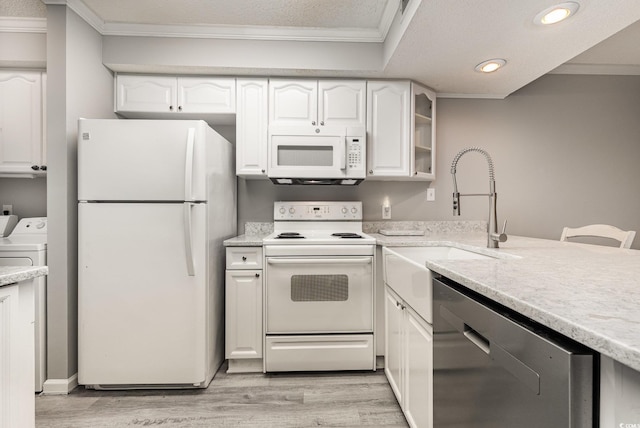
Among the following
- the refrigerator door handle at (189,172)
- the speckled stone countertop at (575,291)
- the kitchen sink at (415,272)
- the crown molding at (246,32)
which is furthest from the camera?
the crown molding at (246,32)

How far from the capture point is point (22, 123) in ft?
7.14

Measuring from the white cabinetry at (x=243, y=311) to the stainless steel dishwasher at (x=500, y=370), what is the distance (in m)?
1.29

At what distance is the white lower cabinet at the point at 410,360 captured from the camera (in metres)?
1.24

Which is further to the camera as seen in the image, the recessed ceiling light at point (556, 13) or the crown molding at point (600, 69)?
the crown molding at point (600, 69)

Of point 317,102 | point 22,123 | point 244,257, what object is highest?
point 317,102

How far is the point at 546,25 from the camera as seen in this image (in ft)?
5.61

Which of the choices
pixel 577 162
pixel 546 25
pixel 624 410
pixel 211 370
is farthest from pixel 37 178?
pixel 577 162

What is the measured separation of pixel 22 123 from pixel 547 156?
4.21m

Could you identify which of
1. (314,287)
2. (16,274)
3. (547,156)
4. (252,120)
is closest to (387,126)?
(252,120)

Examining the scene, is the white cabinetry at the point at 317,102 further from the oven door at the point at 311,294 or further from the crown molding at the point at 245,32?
the oven door at the point at 311,294

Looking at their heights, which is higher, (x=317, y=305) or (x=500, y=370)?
(x=500, y=370)

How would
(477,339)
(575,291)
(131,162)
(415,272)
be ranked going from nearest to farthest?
(575,291), (477,339), (415,272), (131,162)

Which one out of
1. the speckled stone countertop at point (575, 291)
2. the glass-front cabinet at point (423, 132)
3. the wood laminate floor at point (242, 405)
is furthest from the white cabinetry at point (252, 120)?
the speckled stone countertop at point (575, 291)

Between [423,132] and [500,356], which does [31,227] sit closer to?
[500,356]
